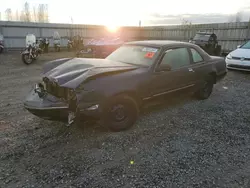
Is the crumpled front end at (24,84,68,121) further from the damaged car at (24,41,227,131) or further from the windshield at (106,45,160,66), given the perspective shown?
the windshield at (106,45,160,66)

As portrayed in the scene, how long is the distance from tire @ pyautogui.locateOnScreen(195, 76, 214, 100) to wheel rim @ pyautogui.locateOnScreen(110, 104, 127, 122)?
246cm

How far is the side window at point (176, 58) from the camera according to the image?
3.95 meters

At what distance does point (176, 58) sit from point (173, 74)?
1.28 ft

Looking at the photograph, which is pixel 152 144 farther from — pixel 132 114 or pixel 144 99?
pixel 144 99

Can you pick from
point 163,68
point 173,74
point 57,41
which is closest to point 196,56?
point 173,74

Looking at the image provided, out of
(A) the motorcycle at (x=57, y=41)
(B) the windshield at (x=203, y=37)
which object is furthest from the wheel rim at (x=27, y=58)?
(B) the windshield at (x=203, y=37)

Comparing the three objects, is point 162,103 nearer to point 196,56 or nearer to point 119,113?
point 119,113

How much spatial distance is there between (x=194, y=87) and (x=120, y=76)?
7.15ft

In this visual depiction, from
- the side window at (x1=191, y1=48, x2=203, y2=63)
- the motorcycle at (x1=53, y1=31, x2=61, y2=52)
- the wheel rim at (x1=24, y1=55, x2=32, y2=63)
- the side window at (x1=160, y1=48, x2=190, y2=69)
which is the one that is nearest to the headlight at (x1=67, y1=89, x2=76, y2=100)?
the side window at (x1=160, y1=48, x2=190, y2=69)

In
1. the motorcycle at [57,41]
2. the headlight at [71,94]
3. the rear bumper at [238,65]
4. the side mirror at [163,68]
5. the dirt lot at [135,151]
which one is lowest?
the dirt lot at [135,151]

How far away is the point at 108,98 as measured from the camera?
3.09m

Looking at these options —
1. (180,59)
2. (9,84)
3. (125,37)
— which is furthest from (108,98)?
(125,37)

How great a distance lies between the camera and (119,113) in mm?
3330

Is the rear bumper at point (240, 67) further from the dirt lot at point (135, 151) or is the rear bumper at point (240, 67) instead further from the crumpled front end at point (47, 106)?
the crumpled front end at point (47, 106)
